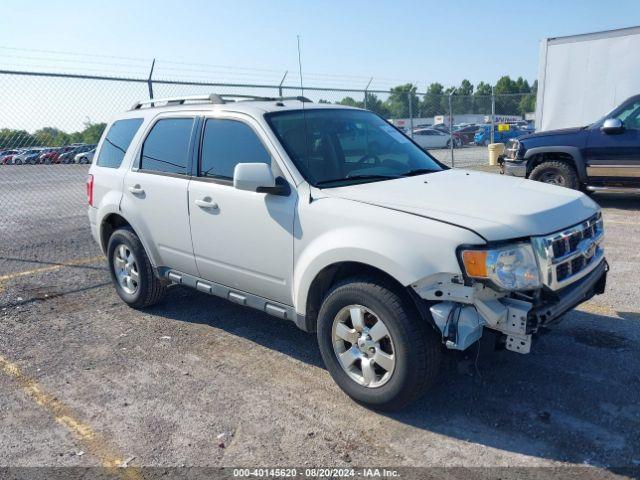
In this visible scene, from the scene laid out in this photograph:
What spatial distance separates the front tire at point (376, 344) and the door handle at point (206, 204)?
4.11 ft

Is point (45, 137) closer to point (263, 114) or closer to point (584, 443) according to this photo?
point (263, 114)

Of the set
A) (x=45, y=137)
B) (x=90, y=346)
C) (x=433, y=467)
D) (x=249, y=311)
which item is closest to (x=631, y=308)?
(x=433, y=467)

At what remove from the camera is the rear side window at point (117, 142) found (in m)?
5.47

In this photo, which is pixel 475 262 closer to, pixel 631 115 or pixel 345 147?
pixel 345 147

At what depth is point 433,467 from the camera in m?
2.98

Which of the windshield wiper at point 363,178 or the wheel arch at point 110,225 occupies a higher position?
the windshield wiper at point 363,178

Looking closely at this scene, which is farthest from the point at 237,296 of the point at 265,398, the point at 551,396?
the point at 551,396

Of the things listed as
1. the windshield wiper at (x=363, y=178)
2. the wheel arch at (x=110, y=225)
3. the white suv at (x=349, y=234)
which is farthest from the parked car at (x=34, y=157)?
the windshield wiper at (x=363, y=178)

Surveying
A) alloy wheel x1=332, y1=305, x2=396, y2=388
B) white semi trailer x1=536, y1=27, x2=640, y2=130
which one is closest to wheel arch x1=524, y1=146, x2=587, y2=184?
white semi trailer x1=536, y1=27, x2=640, y2=130

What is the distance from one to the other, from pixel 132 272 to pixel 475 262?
11.7 ft

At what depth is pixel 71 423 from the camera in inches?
140

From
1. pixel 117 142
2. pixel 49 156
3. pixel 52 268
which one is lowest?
pixel 52 268

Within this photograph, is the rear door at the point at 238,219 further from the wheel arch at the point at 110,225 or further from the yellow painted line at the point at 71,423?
the yellow painted line at the point at 71,423

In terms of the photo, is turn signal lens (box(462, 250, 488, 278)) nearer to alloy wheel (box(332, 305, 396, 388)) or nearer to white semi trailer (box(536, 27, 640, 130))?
alloy wheel (box(332, 305, 396, 388))
